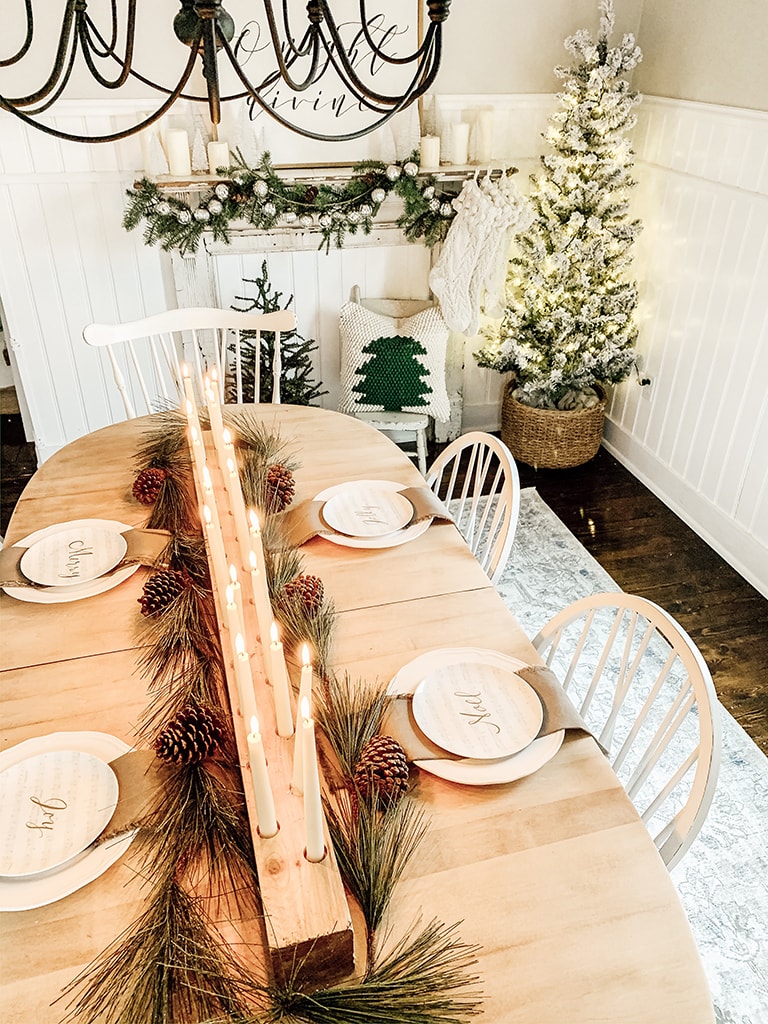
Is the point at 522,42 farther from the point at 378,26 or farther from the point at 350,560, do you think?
the point at 350,560

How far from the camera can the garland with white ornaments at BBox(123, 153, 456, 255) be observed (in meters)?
2.85

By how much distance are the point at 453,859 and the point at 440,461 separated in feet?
3.66

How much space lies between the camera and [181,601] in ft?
4.78

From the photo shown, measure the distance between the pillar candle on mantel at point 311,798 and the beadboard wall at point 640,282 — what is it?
7.52ft

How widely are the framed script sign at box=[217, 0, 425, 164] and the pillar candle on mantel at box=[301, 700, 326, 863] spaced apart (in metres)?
2.52

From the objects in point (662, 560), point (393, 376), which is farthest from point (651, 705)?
point (393, 376)

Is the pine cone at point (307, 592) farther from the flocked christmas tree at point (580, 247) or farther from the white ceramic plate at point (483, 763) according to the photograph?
the flocked christmas tree at point (580, 247)

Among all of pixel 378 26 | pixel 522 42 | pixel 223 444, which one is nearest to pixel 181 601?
pixel 223 444

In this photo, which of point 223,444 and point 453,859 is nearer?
point 453,859

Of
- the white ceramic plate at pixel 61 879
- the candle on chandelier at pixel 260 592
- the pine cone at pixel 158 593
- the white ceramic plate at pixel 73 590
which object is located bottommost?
the white ceramic plate at pixel 73 590

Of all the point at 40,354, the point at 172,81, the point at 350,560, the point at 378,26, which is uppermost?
the point at 378,26

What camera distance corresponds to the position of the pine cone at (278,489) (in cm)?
179

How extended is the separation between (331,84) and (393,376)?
1079 millimetres

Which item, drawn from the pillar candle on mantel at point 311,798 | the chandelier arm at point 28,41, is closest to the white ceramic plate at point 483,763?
the pillar candle on mantel at point 311,798
